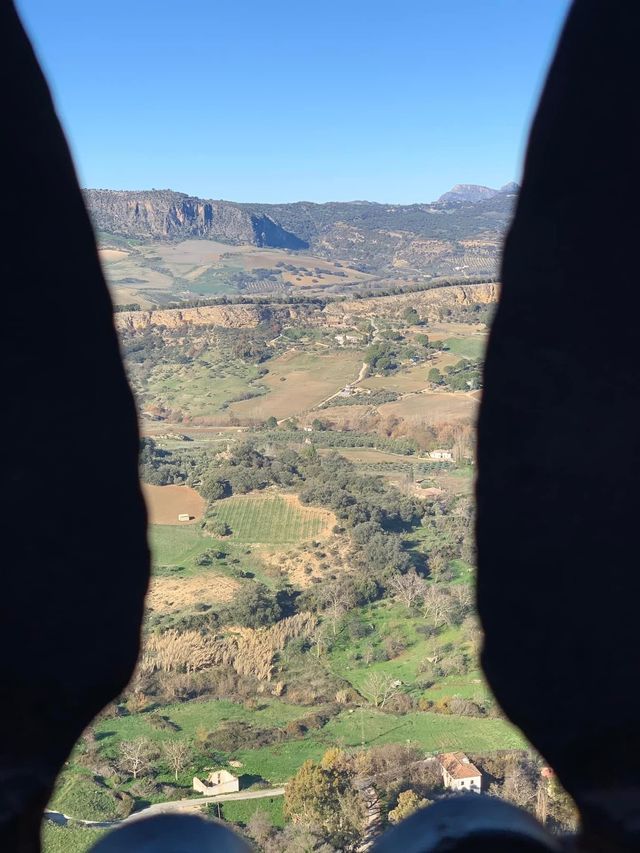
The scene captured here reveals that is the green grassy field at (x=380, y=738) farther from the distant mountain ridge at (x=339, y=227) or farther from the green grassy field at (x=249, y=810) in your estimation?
the distant mountain ridge at (x=339, y=227)

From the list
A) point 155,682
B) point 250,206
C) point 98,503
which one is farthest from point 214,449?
point 250,206

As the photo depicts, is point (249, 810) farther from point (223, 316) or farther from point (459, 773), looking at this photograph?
point (223, 316)

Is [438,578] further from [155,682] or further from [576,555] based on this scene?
[576,555]

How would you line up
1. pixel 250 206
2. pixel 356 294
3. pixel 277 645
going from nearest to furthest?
pixel 277 645 → pixel 356 294 → pixel 250 206

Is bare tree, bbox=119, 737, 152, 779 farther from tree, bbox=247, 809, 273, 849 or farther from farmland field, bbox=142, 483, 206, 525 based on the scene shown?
farmland field, bbox=142, 483, 206, 525

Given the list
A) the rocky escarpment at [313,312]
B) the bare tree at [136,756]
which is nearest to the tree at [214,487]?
the bare tree at [136,756]

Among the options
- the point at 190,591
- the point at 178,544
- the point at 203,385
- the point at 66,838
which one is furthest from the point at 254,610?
the point at 203,385

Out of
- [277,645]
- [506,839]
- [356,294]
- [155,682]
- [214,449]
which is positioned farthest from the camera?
[356,294]

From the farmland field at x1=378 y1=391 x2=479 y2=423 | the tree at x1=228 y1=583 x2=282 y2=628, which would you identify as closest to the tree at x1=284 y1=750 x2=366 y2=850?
the tree at x1=228 y1=583 x2=282 y2=628
